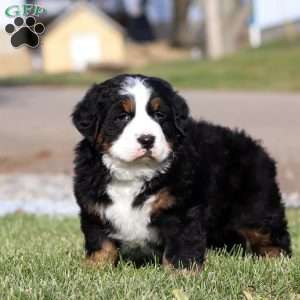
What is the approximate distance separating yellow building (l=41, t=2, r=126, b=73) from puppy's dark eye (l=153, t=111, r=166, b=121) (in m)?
33.6

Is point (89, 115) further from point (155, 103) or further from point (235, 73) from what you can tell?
point (235, 73)

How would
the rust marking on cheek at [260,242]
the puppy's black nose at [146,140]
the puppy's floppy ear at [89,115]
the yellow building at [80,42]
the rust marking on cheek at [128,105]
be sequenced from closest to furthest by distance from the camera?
1. the puppy's black nose at [146,140]
2. the rust marking on cheek at [128,105]
3. the puppy's floppy ear at [89,115]
4. the rust marking on cheek at [260,242]
5. the yellow building at [80,42]

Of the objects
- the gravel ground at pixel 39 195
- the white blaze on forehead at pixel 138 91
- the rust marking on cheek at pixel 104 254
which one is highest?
the white blaze on forehead at pixel 138 91

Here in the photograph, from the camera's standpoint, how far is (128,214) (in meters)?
4.88

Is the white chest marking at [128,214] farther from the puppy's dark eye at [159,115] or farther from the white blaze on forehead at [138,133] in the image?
the puppy's dark eye at [159,115]

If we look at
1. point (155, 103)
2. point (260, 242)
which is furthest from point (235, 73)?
point (155, 103)

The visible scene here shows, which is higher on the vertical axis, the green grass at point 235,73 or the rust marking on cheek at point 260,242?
the rust marking on cheek at point 260,242

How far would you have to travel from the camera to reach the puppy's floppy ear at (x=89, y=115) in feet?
16.3

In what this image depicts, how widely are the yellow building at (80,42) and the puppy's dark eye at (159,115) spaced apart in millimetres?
33621

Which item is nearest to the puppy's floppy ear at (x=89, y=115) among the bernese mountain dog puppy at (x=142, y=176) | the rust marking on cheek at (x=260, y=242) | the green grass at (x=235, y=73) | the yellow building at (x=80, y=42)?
the bernese mountain dog puppy at (x=142, y=176)

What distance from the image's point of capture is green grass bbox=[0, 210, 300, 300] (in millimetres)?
4109

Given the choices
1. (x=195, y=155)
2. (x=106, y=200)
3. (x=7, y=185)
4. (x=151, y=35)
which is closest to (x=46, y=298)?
(x=106, y=200)

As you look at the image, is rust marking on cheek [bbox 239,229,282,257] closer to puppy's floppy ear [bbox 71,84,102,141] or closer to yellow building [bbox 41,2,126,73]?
puppy's floppy ear [bbox 71,84,102,141]

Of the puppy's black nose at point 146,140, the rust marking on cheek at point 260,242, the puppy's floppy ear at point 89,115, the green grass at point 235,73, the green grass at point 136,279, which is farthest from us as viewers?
the green grass at point 235,73
